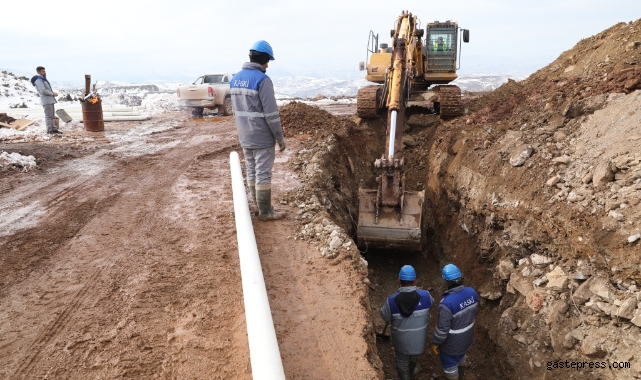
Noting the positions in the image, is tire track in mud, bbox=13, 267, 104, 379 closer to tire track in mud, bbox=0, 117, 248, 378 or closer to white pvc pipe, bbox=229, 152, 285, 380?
tire track in mud, bbox=0, 117, 248, 378

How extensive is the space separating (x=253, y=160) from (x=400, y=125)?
354 centimetres

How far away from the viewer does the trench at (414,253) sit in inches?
223

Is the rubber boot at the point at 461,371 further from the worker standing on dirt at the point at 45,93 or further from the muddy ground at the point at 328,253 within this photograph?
the worker standing on dirt at the point at 45,93

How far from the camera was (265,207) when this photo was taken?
5477mm

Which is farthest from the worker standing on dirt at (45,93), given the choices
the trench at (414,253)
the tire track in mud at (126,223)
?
the trench at (414,253)

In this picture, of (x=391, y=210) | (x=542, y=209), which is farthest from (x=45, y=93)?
(x=542, y=209)

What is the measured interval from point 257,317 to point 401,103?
6.15 metres

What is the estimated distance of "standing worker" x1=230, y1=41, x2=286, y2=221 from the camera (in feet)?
16.3

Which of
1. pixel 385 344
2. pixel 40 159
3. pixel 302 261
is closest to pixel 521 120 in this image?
pixel 385 344

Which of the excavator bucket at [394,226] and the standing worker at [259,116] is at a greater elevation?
the standing worker at [259,116]

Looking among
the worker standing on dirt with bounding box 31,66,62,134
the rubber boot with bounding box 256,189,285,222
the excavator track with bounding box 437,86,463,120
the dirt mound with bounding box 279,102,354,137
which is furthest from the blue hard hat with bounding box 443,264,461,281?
the worker standing on dirt with bounding box 31,66,62,134

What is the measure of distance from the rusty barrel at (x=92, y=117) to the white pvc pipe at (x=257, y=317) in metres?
10.9

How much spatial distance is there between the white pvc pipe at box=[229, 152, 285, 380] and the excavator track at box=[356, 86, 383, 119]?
8269 mm

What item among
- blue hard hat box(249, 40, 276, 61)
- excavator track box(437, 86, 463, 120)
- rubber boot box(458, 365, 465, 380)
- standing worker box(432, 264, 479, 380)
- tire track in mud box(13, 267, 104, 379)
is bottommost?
rubber boot box(458, 365, 465, 380)
